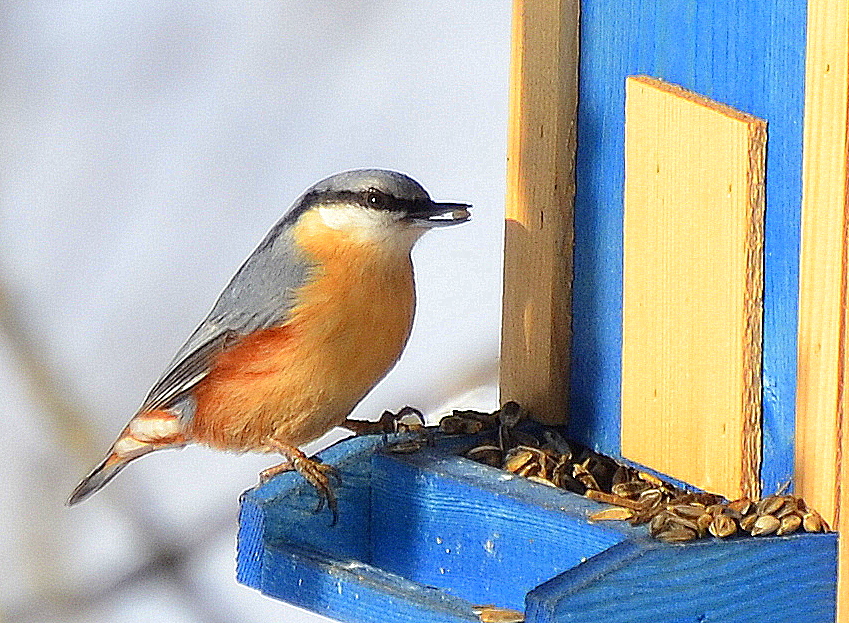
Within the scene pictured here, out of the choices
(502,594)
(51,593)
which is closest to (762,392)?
(502,594)

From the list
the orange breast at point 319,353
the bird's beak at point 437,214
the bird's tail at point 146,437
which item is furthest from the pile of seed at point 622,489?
the bird's tail at point 146,437

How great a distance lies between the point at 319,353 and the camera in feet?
7.88

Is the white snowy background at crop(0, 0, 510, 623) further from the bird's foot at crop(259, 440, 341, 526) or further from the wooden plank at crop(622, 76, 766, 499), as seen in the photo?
the wooden plank at crop(622, 76, 766, 499)

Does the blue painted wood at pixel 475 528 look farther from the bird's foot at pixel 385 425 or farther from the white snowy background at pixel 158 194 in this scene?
the white snowy background at pixel 158 194

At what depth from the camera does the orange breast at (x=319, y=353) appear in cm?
240

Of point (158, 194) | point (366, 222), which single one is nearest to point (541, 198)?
point (366, 222)

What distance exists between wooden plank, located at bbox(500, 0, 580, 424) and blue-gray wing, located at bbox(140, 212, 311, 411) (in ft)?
1.18

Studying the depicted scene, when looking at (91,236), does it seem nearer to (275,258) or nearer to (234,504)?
(234,504)

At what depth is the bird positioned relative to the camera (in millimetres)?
2404

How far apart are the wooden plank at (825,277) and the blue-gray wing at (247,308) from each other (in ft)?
2.74

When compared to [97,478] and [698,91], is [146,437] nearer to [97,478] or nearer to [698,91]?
[97,478]

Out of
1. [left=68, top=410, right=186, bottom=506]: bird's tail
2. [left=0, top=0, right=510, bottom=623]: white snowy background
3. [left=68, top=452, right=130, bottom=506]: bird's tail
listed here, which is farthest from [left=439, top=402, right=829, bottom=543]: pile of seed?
[left=0, top=0, right=510, bottom=623]: white snowy background

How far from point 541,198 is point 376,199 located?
0.26 meters

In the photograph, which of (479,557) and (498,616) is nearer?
(498,616)
